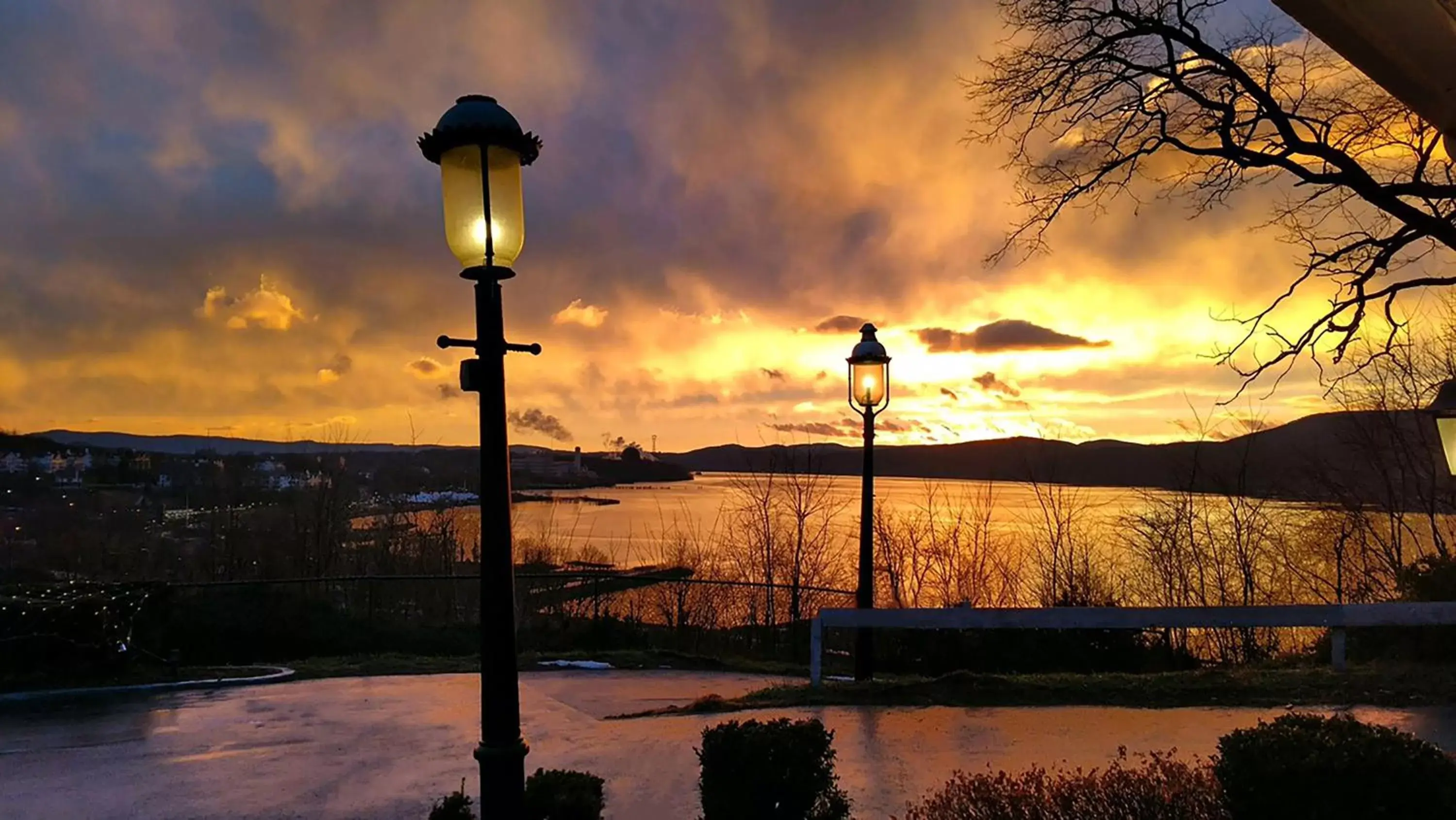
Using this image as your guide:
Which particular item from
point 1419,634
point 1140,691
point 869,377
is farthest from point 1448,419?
point 869,377

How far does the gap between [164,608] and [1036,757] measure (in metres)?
12.1

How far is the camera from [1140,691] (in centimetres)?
897

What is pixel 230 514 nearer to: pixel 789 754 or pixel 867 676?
pixel 867 676

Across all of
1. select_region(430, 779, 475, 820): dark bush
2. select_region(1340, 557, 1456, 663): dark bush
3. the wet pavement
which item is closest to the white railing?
select_region(1340, 557, 1456, 663): dark bush

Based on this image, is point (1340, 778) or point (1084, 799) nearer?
point (1340, 778)

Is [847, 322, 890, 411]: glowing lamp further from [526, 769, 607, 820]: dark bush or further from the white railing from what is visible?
[526, 769, 607, 820]: dark bush

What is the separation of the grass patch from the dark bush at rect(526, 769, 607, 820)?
427 cm

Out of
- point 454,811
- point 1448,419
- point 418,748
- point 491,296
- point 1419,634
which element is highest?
point 491,296

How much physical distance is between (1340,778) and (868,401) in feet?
25.1

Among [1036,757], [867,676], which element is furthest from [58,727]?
[1036,757]

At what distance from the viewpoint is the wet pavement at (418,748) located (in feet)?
21.2

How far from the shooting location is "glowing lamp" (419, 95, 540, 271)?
449cm

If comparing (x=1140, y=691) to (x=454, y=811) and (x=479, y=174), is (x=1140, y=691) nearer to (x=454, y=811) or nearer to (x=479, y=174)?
(x=454, y=811)

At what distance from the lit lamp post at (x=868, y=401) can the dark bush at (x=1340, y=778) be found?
22.4 ft
